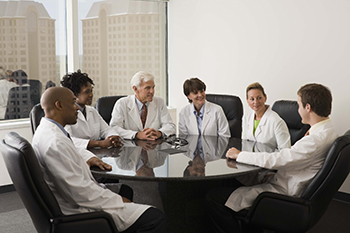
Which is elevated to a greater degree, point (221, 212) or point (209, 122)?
point (209, 122)

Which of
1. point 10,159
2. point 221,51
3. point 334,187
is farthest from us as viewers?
point 221,51

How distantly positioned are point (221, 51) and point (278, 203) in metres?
3.33

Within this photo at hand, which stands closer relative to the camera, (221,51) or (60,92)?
(60,92)

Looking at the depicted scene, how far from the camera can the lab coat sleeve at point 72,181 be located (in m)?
1.92

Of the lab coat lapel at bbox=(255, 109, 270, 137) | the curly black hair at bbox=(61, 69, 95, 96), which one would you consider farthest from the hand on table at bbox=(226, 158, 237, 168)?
the curly black hair at bbox=(61, 69, 95, 96)

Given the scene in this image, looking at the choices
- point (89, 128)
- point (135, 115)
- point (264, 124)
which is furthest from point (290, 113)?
point (89, 128)

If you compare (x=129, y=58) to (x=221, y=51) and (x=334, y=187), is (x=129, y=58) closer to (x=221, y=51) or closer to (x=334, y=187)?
(x=221, y=51)

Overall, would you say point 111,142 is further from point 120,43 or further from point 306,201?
point 120,43

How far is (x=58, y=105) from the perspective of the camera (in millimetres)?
2111

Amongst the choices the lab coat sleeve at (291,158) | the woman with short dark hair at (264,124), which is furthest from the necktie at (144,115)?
the lab coat sleeve at (291,158)

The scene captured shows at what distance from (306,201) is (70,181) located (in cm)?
142

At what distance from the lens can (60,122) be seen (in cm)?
214

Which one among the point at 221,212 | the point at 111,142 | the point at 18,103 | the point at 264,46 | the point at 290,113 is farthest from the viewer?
the point at 264,46

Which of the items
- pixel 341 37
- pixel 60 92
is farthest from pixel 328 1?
pixel 60 92
